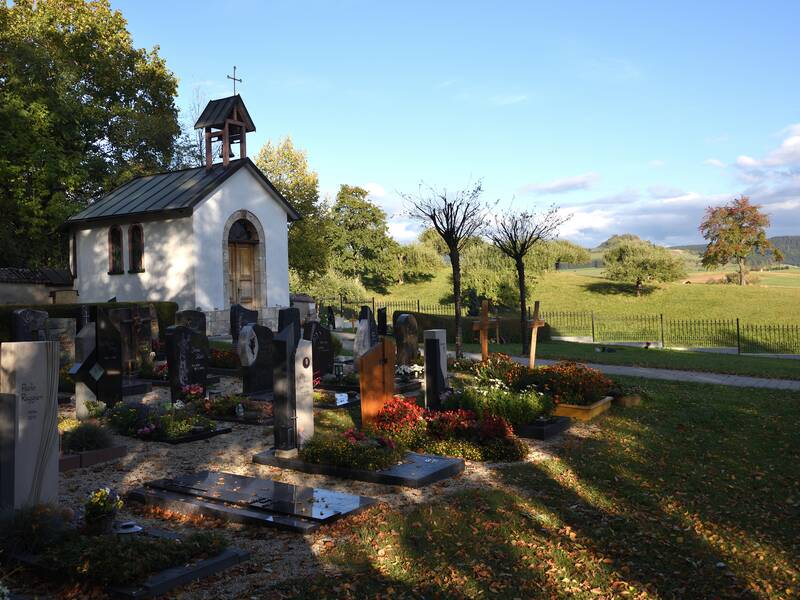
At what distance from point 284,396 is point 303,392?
0.30m

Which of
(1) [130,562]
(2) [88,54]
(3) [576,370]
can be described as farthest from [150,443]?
(2) [88,54]

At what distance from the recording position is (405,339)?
16.2m

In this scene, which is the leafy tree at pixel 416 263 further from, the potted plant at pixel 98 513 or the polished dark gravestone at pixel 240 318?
the potted plant at pixel 98 513

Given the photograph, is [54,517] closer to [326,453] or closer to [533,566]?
[326,453]

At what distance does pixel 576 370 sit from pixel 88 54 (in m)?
31.1

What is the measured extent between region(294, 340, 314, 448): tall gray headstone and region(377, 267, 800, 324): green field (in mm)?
32913

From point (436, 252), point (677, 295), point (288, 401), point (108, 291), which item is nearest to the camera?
point (288, 401)

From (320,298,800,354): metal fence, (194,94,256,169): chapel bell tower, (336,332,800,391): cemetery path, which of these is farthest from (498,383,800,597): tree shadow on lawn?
(194,94,256,169): chapel bell tower

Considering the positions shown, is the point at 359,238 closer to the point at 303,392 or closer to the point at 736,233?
the point at 736,233

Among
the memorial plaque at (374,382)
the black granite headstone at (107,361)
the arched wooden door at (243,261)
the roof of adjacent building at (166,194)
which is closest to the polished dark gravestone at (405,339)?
the memorial plaque at (374,382)

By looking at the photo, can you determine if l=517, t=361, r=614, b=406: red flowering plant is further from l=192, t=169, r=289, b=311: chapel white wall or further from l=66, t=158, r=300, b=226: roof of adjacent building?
l=66, t=158, r=300, b=226: roof of adjacent building

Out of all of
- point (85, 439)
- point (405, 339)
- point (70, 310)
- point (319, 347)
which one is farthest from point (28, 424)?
point (70, 310)

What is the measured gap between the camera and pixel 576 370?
1221cm

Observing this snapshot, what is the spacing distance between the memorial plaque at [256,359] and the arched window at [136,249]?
45.0 feet
